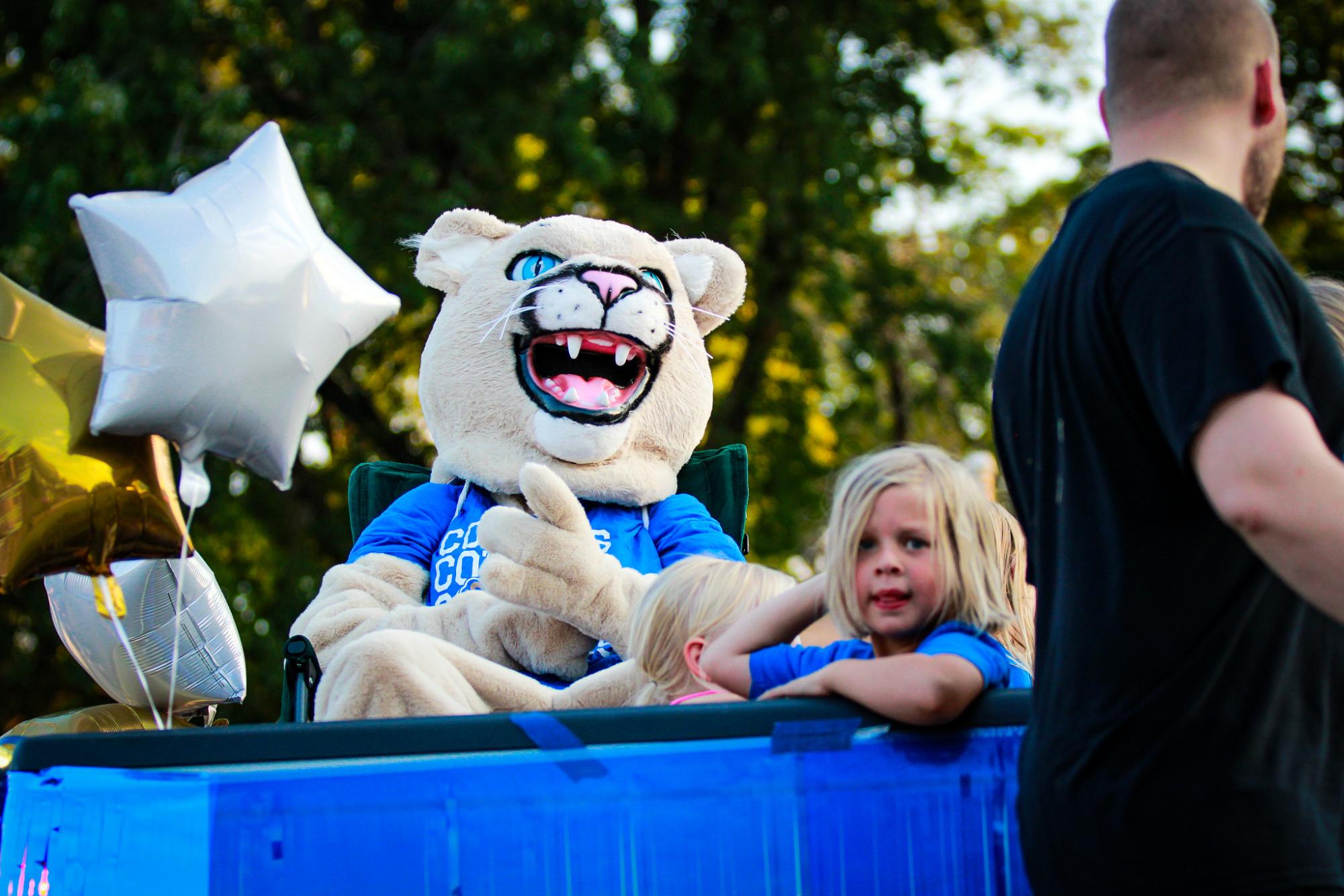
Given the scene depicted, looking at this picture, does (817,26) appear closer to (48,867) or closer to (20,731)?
(20,731)

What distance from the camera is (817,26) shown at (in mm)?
9984

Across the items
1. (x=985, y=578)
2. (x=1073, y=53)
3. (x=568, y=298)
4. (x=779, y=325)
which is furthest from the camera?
(x=1073, y=53)

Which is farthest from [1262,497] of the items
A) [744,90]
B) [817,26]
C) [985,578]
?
[817,26]

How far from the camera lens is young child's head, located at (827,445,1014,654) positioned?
2.00 metres

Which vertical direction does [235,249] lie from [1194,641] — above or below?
above

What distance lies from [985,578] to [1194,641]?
Answer: 695mm

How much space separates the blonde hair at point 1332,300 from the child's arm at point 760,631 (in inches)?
34.4

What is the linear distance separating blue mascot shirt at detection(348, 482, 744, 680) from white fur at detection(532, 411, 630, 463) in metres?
0.12

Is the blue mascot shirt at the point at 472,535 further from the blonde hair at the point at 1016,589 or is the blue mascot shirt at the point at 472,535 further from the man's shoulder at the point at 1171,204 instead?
the man's shoulder at the point at 1171,204

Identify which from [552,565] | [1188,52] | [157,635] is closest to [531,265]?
[552,565]

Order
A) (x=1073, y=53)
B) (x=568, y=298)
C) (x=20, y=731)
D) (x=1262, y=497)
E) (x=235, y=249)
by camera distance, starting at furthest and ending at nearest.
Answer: (x=1073, y=53), (x=568, y=298), (x=20, y=731), (x=235, y=249), (x=1262, y=497)

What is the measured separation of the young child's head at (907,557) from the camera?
2000mm

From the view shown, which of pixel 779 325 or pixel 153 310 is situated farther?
pixel 779 325

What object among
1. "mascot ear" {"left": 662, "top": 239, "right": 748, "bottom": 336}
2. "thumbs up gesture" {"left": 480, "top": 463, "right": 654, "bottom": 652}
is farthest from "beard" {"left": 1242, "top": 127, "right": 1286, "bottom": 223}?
"mascot ear" {"left": 662, "top": 239, "right": 748, "bottom": 336}
